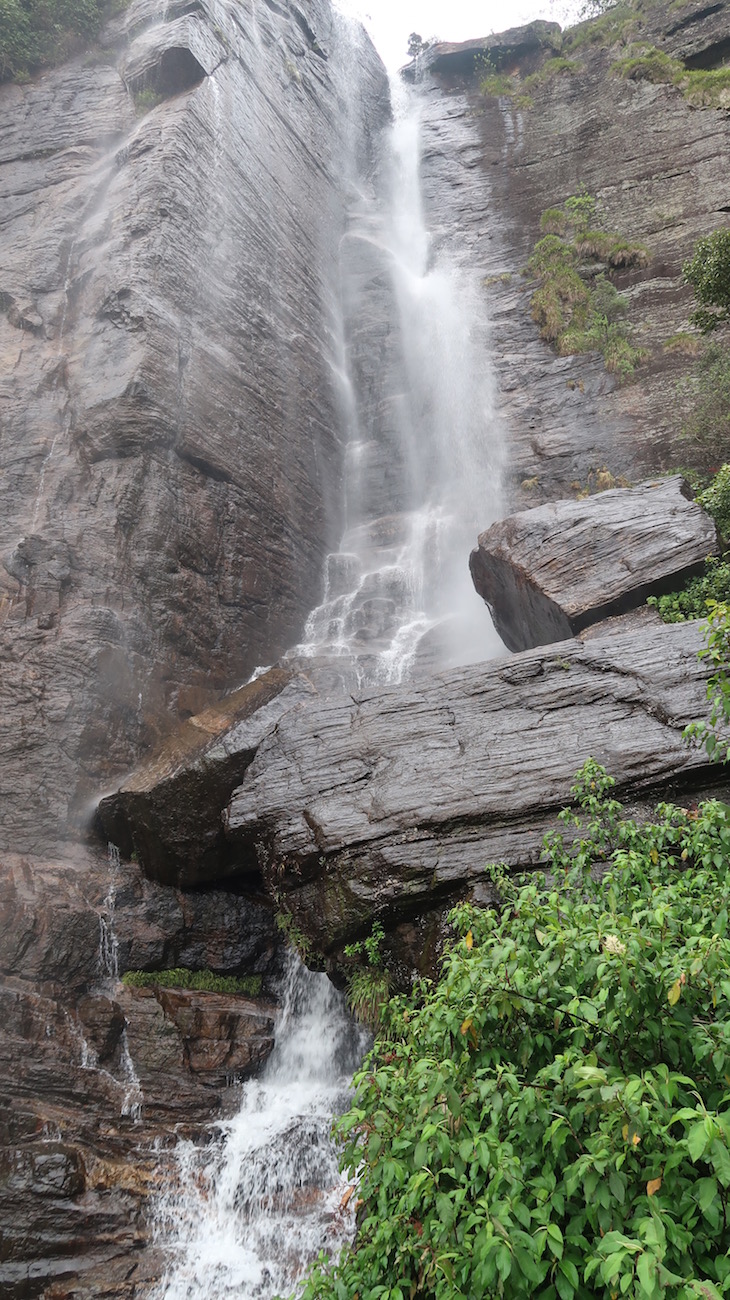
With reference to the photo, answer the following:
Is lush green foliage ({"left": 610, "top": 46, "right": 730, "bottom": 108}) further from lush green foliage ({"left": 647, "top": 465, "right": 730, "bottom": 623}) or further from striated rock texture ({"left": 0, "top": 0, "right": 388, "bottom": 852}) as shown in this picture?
lush green foliage ({"left": 647, "top": 465, "right": 730, "bottom": 623})

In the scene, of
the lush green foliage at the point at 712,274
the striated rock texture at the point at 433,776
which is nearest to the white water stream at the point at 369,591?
the striated rock texture at the point at 433,776

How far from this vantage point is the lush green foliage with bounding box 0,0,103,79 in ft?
65.8

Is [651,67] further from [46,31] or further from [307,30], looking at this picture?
[46,31]

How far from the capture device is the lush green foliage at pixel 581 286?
17.2 m

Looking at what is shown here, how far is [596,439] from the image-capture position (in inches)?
608

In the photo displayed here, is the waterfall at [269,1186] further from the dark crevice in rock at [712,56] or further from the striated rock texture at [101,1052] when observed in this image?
the dark crevice in rock at [712,56]

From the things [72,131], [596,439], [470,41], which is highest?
[470,41]

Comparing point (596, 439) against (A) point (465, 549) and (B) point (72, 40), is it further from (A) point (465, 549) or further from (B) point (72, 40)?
(B) point (72, 40)

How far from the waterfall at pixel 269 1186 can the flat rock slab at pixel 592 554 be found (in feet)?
19.1

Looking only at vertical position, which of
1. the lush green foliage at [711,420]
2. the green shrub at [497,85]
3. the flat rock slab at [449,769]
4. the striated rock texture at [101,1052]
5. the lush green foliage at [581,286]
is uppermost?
the green shrub at [497,85]

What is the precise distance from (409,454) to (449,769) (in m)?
12.6

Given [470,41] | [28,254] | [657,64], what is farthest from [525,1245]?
[470,41]

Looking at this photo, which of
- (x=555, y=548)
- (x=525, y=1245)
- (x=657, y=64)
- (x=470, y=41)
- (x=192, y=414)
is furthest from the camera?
(x=470, y=41)

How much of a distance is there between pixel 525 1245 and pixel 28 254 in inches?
728
